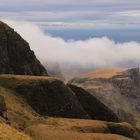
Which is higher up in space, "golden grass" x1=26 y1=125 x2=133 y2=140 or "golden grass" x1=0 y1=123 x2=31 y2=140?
"golden grass" x1=0 y1=123 x2=31 y2=140

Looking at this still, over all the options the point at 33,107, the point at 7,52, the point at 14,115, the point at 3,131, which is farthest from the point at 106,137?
the point at 7,52

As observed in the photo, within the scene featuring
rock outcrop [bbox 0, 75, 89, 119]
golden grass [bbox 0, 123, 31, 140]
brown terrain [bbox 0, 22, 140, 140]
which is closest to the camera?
golden grass [bbox 0, 123, 31, 140]

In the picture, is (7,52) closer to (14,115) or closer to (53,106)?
(53,106)

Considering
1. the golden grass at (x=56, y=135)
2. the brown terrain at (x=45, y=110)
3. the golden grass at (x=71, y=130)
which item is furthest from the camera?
the brown terrain at (x=45, y=110)

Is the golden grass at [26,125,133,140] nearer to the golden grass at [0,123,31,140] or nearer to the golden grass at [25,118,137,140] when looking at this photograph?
the golden grass at [25,118,137,140]

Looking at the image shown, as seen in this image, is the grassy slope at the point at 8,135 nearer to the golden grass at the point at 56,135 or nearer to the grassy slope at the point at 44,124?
the grassy slope at the point at 44,124

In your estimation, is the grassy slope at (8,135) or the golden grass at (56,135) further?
the golden grass at (56,135)

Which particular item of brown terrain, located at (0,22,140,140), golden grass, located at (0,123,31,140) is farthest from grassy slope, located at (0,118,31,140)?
brown terrain, located at (0,22,140,140)

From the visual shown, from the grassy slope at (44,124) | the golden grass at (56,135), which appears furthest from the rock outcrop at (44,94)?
the golden grass at (56,135)

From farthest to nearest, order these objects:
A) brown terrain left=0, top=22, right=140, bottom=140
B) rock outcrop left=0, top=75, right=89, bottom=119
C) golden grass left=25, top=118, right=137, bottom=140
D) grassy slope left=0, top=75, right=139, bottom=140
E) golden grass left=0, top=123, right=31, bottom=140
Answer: rock outcrop left=0, top=75, right=89, bottom=119 < brown terrain left=0, top=22, right=140, bottom=140 < grassy slope left=0, top=75, right=139, bottom=140 < golden grass left=25, top=118, right=137, bottom=140 < golden grass left=0, top=123, right=31, bottom=140

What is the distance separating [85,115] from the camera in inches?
7328

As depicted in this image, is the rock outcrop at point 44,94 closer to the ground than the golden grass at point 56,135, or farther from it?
farther from it

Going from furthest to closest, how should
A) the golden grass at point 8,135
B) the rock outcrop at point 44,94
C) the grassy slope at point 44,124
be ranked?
1. the rock outcrop at point 44,94
2. the grassy slope at point 44,124
3. the golden grass at point 8,135

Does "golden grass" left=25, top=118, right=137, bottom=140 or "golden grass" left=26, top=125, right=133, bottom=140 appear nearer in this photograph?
"golden grass" left=26, top=125, right=133, bottom=140
